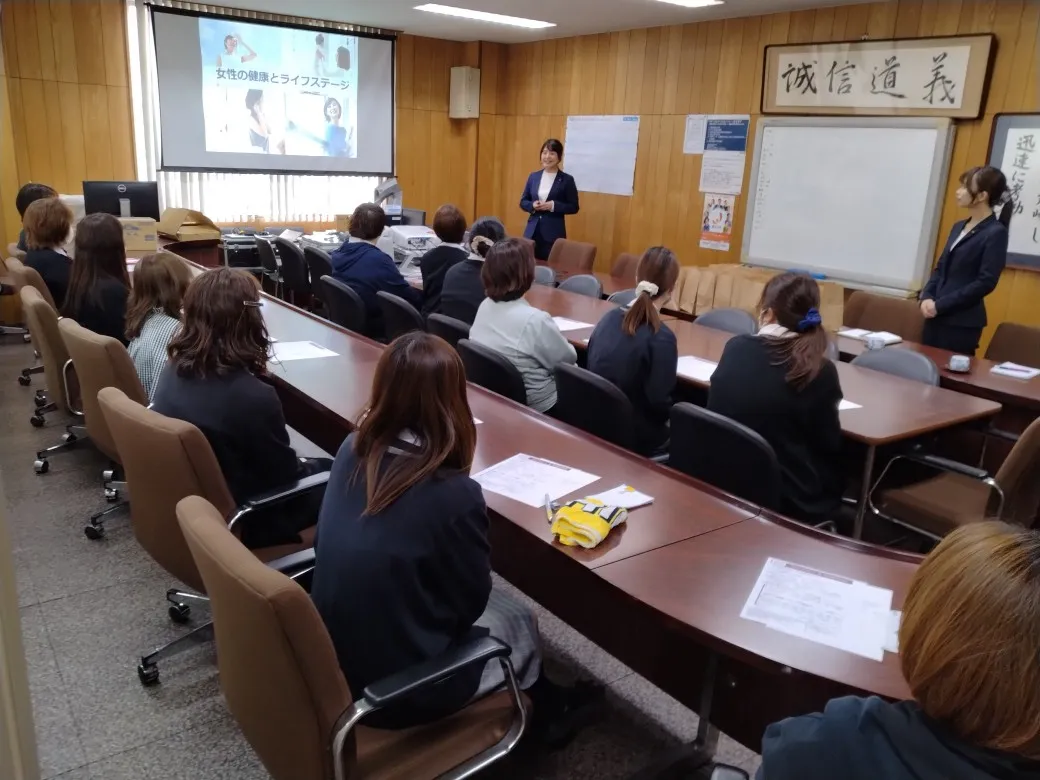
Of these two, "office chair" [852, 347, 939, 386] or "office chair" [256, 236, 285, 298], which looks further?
"office chair" [256, 236, 285, 298]

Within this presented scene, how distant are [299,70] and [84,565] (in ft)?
19.2

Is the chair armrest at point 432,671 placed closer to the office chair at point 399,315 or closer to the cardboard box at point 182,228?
the office chair at point 399,315

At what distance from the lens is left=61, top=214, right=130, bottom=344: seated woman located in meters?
3.29

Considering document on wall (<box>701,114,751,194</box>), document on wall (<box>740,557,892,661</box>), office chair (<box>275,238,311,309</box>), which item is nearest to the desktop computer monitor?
office chair (<box>275,238,311,309</box>)

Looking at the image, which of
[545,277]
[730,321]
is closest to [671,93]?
[545,277]

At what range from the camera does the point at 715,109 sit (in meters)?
6.39

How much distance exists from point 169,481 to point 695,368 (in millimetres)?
2066

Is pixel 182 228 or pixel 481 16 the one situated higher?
pixel 481 16

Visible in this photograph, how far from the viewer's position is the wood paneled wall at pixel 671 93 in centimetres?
475

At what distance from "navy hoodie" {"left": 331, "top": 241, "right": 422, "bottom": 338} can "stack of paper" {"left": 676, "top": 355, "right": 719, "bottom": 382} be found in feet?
6.36

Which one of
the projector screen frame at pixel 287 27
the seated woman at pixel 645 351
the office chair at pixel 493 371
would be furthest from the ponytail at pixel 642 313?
the projector screen frame at pixel 287 27

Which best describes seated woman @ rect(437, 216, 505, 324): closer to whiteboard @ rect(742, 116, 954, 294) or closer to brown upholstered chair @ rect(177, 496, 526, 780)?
brown upholstered chair @ rect(177, 496, 526, 780)

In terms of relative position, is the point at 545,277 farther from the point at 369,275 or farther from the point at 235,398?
the point at 235,398

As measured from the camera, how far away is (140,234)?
16.9ft
